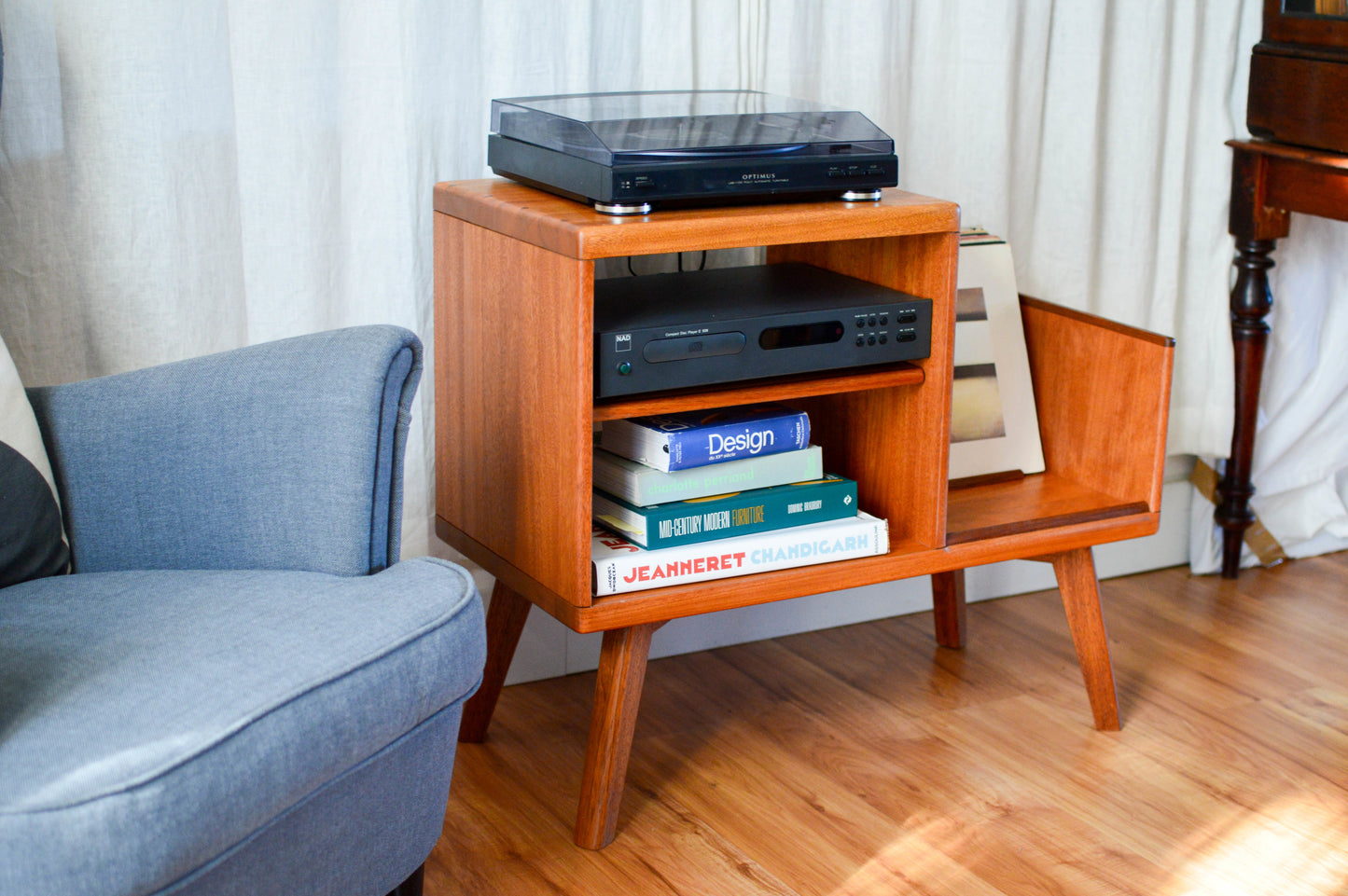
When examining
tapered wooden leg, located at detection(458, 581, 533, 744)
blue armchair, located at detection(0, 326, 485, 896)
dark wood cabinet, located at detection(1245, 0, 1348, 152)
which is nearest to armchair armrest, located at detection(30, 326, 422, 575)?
blue armchair, located at detection(0, 326, 485, 896)

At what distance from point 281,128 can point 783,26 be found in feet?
2.18

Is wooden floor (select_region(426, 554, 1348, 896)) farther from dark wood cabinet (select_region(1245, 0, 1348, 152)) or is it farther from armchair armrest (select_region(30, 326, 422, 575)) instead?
dark wood cabinet (select_region(1245, 0, 1348, 152))

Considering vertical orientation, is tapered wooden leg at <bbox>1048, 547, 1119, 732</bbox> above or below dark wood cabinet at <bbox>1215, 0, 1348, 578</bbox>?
below

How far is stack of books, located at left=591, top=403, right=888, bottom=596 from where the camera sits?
1.38 metres

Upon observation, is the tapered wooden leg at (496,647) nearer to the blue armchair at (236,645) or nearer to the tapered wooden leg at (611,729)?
the tapered wooden leg at (611,729)

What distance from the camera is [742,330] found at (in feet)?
4.37

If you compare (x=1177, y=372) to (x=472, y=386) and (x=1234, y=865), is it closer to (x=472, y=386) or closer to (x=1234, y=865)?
(x=1234, y=865)

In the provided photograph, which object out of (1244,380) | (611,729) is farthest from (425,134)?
(1244,380)

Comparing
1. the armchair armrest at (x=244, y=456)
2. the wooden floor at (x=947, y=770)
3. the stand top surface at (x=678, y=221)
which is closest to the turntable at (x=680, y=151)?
the stand top surface at (x=678, y=221)

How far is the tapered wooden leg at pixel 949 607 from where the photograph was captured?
6.20 feet

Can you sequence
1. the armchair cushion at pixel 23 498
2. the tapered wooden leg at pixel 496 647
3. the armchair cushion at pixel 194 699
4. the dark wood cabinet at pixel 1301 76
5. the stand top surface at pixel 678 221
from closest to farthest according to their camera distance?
1. the armchair cushion at pixel 194 699
2. the armchair cushion at pixel 23 498
3. the stand top surface at pixel 678 221
4. the tapered wooden leg at pixel 496 647
5. the dark wood cabinet at pixel 1301 76

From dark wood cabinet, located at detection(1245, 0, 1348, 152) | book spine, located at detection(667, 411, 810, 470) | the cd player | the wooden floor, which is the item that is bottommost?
the wooden floor

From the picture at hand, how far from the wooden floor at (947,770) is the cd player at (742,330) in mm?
499

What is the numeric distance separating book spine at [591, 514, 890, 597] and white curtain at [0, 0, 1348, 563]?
43 centimetres
